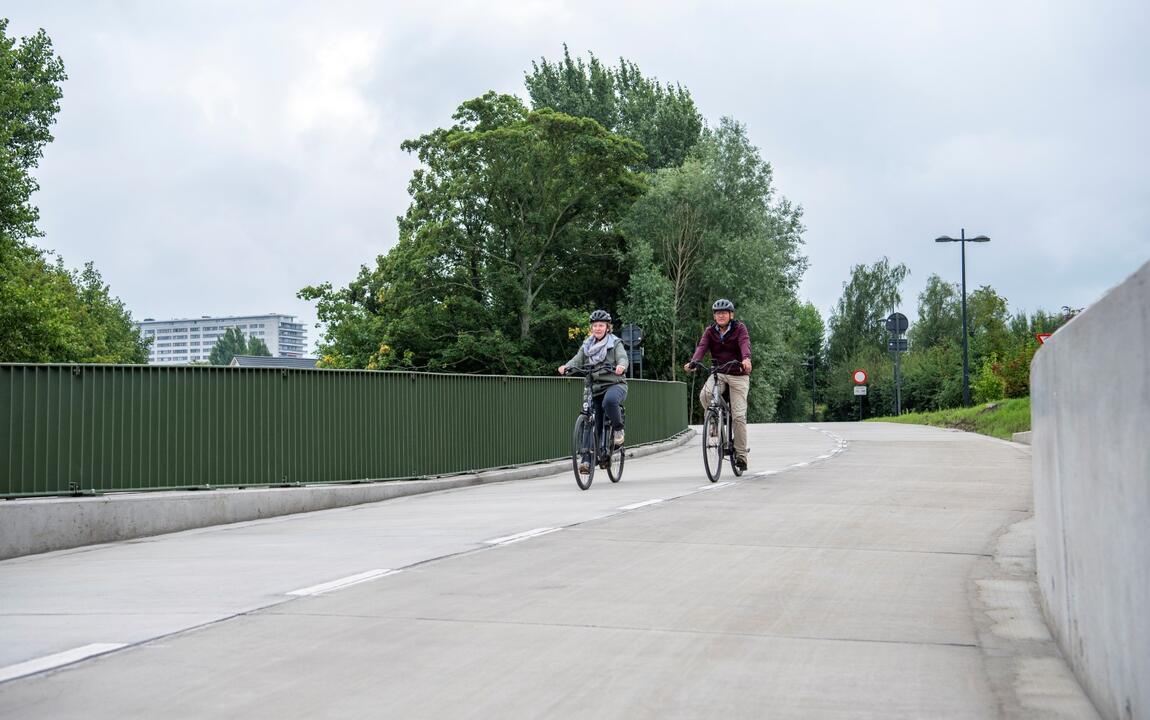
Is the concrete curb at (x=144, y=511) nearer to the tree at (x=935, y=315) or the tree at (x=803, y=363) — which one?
the tree at (x=803, y=363)

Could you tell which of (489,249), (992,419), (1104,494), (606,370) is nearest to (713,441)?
(606,370)

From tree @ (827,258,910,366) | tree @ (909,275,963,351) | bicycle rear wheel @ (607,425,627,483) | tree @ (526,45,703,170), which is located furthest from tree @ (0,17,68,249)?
tree @ (909,275,963,351)

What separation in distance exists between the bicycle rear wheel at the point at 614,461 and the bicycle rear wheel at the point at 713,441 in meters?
1.05

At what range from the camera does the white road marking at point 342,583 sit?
6227 mm

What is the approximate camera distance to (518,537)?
844 cm

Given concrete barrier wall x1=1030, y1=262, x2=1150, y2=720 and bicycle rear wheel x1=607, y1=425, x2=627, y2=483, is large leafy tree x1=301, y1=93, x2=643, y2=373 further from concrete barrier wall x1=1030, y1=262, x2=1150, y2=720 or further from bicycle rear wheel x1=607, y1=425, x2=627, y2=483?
concrete barrier wall x1=1030, y1=262, x2=1150, y2=720

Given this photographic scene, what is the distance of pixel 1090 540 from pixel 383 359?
47837 mm

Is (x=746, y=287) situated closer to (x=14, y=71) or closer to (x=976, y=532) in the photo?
(x=14, y=71)

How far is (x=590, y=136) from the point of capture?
52156mm

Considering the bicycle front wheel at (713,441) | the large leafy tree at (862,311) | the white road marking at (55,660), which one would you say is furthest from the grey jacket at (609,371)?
the large leafy tree at (862,311)

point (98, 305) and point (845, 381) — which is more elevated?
point (98, 305)

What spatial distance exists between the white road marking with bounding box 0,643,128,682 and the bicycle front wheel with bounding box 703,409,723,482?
881cm

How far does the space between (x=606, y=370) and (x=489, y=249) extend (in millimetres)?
39547

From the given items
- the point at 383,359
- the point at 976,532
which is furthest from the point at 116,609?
the point at 383,359
